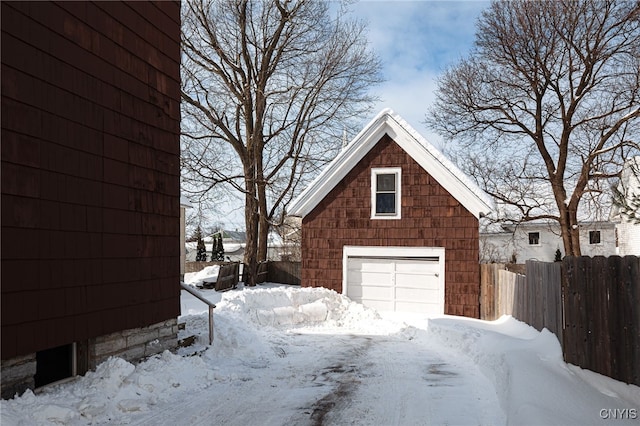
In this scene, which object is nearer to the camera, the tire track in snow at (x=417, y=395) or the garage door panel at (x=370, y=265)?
the tire track in snow at (x=417, y=395)

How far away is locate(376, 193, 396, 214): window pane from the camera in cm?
1722

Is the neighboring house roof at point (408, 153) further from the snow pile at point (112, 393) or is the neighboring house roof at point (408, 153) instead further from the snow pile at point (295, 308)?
the snow pile at point (112, 393)

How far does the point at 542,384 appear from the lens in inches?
251

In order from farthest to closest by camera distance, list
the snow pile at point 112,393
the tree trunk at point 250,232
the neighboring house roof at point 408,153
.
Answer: the tree trunk at point 250,232, the neighboring house roof at point 408,153, the snow pile at point 112,393

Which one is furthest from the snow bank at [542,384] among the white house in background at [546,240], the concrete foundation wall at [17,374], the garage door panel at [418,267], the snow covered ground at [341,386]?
the white house in background at [546,240]

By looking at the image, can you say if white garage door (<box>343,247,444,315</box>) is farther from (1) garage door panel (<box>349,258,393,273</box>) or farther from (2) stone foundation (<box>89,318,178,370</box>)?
(2) stone foundation (<box>89,318,178,370</box>)

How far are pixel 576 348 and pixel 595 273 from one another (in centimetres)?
104

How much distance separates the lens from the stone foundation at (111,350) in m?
5.66

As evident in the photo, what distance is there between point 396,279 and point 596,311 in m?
10.4

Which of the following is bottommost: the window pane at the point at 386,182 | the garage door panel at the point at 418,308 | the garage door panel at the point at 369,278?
the garage door panel at the point at 418,308

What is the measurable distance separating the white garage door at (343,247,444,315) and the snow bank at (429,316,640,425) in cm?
652

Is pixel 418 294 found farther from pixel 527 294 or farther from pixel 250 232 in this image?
pixel 250 232

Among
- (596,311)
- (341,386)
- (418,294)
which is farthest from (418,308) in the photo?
(596,311)

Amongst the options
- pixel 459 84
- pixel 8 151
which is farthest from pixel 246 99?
pixel 8 151
